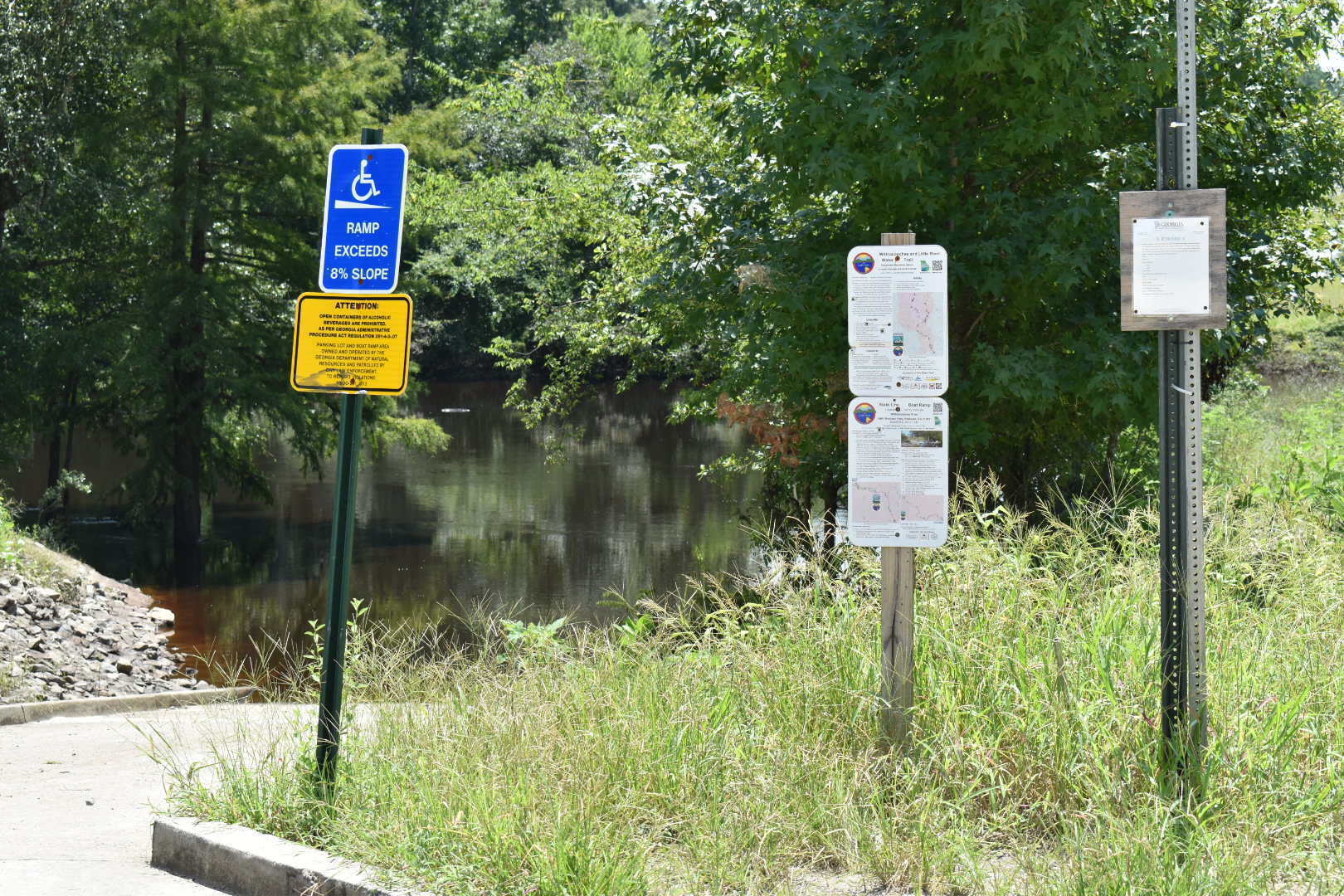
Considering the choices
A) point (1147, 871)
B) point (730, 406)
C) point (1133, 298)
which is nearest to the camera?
point (1147, 871)

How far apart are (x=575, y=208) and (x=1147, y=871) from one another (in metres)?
16.4

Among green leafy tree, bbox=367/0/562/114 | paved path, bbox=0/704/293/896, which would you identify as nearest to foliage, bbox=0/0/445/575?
paved path, bbox=0/704/293/896

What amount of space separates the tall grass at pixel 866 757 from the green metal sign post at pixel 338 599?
0.14 m

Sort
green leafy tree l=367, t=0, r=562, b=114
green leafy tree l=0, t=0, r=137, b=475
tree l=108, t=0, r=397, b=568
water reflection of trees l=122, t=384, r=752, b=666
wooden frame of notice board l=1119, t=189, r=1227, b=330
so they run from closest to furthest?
wooden frame of notice board l=1119, t=189, r=1227, b=330 < water reflection of trees l=122, t=384, r=752, b=666 < green leafy tree l=0, t=0, r=137, b=475 < tree l=108, t=0, r=397, b=568 < green leafy tree l=367, t=0, r=562, b=114

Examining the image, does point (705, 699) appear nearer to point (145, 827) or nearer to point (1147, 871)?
point (1147, 871)

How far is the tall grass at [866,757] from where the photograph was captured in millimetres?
3873

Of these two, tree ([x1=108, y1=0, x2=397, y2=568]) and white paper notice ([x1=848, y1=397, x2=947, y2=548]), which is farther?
tree ([x1=108, y1=0, x2=397, y2=568])

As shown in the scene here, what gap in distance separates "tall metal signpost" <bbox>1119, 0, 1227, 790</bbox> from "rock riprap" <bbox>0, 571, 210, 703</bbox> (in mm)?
7559

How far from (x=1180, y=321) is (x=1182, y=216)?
0.34m

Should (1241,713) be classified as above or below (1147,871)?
above

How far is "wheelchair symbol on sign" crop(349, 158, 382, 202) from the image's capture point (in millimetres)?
4863

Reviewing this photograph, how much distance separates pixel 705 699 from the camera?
4855 mm

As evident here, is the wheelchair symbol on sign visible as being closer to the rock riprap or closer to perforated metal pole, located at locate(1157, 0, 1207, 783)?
perforated metal pole, located at locate(1157, 0, 1207, 783)

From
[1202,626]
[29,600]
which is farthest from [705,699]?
[29,600]
